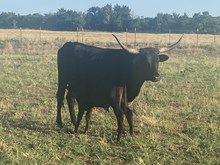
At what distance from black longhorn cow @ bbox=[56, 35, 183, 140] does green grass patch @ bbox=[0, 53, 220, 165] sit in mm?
479

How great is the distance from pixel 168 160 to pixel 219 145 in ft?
3.63

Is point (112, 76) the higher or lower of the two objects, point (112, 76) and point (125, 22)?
the lower

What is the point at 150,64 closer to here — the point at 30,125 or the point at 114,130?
the point at 114,130

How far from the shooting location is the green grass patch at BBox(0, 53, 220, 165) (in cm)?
623

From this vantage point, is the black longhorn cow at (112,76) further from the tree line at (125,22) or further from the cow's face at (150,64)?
the tree line at (125,22)

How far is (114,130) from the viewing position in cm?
790

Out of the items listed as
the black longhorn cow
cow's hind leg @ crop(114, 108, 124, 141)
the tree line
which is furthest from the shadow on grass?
the tree line

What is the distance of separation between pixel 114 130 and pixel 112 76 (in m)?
1.08

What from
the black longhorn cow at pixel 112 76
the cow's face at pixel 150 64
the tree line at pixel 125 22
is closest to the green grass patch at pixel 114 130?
the black longhorn cow at pixel 112 76

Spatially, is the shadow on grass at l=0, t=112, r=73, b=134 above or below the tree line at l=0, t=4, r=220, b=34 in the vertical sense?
below

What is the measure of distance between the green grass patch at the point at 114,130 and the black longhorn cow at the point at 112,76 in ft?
1.57

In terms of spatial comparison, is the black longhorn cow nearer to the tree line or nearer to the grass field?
the grass field

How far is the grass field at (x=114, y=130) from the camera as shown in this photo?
20.4 ft

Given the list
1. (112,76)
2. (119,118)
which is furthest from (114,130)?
(112,76)
